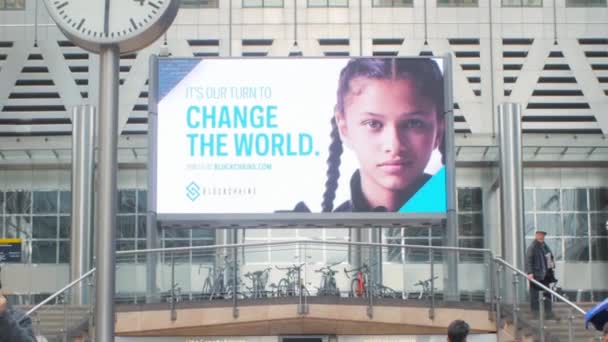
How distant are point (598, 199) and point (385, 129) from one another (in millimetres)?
15002

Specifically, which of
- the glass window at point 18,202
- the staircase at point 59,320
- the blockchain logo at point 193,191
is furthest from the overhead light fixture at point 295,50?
the staircase at point 59,320

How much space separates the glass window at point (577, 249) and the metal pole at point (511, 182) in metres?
4.03

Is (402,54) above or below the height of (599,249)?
above

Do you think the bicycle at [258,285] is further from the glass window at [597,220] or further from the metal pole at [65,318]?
the glass window at [597,220]

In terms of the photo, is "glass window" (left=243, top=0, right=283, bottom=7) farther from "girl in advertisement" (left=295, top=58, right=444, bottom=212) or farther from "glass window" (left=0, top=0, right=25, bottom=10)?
"girl in advertisement" (left=295, top=58, right=444, bottom=212)

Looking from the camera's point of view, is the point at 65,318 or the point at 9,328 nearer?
the point at 9,328

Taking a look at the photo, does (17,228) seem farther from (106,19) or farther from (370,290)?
(106,19)

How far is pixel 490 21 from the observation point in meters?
37.1

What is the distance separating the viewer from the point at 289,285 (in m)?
21.3

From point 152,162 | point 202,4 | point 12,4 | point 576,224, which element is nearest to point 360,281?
point 152,162

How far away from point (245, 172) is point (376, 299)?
4.40 metres

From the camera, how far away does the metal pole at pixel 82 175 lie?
3288 centimetres

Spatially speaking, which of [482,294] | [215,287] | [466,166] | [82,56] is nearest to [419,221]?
[482,294]

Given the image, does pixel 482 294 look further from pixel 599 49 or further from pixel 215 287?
pixel 599 49
